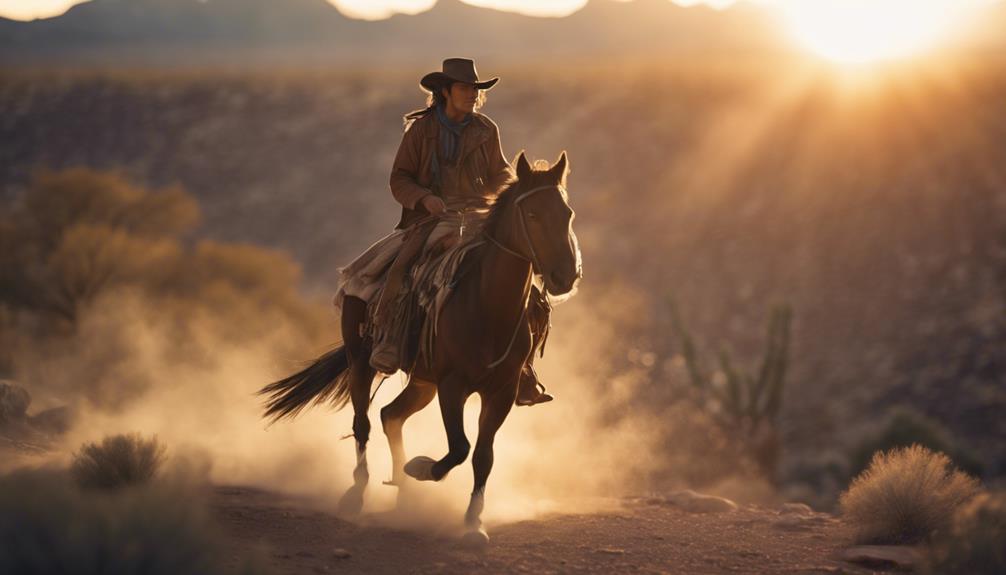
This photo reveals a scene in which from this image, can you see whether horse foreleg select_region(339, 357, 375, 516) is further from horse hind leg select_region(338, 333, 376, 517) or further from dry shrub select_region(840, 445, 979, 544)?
dry shrub select_region(840, 445, 979, 544)

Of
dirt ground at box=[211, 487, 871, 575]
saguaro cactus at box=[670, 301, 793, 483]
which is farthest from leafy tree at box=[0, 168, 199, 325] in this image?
dirt ground at box=[211, 487, 871, 575]

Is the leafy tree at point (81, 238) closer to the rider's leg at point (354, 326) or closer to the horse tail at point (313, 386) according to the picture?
the horse tail at point (313, 386)

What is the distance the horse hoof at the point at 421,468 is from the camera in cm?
717

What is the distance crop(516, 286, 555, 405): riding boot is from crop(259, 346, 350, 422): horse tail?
173cm

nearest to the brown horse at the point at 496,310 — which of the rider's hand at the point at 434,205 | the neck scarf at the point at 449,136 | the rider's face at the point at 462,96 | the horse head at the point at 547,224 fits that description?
the horse head at the point at 547,224

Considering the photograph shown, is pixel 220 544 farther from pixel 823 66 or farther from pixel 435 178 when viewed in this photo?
pixel 823 66

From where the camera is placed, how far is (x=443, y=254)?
7785mm

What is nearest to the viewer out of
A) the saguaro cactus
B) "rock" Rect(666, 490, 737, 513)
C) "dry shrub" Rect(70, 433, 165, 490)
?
"dry shrub" Rect(70, 433, 165, 490)

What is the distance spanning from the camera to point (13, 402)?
11273 millimetres

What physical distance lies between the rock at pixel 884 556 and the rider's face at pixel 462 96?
443 centimetres

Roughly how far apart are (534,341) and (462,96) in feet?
6.49

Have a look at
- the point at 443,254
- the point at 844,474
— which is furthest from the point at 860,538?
the point at 844,474

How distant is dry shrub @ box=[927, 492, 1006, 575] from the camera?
6078 mm

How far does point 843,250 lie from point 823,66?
3089 centimetres
